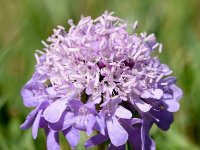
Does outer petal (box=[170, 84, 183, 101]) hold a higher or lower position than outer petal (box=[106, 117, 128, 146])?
higher

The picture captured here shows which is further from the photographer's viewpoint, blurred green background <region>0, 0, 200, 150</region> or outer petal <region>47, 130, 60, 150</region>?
blurred green background <region>0, 0, 200, 150</region>

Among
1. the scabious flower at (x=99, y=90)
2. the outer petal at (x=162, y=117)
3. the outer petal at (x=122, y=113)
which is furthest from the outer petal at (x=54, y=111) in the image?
the outer petal at (x=162, y=117)

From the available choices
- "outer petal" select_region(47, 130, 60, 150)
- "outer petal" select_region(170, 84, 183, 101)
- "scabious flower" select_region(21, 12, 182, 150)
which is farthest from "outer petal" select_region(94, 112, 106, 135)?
"outer petal" select_region(170, 84, 183, 101)

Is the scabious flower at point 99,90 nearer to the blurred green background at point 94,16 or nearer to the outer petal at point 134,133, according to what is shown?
the outer petal at point 134,133

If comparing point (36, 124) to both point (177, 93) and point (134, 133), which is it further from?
point (177, 93)

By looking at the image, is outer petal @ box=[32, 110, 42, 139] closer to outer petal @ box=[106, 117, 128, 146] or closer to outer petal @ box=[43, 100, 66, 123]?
outer petal @ box=[43, 100, 66, 123]

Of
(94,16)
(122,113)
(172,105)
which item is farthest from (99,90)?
(94,16)

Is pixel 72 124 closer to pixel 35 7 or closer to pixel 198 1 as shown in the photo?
pixel 35 7

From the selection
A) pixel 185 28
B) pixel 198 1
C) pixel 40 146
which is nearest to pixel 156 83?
pixel 40 146
